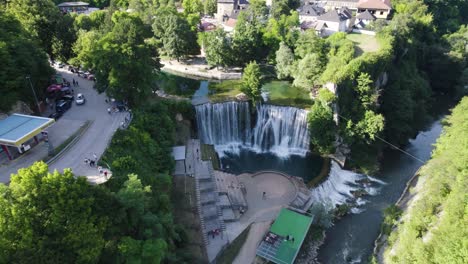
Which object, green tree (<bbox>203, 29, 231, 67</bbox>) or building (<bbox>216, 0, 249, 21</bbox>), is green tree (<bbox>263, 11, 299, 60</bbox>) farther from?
building (<bbox>216, 0, 249, 21</bbox>)

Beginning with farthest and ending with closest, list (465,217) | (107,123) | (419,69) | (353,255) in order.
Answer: (419,69) < (107,123) < (353,255) < (465,217)

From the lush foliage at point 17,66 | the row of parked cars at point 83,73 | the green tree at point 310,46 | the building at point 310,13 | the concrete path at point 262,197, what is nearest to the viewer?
the lush foliage at point 17,66

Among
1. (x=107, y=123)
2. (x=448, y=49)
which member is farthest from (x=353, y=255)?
(x=448, y=49)

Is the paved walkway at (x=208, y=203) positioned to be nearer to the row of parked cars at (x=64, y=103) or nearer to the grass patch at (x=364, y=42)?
the row of parked cars at (x=64, y=103)

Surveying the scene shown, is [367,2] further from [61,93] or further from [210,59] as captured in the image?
[61,93]

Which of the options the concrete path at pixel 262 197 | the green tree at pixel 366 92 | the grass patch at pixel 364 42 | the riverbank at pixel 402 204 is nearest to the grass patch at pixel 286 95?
the green tree at pixel 366 92

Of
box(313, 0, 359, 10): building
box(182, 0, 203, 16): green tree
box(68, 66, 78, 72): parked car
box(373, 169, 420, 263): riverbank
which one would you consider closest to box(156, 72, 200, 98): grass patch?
box(68, 66, 78, 72): parked car

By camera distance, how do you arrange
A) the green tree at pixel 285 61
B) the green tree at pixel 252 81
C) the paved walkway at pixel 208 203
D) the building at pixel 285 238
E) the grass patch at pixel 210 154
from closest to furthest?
the building at pixel 285 238 < the paved walkway at pixel 208 203 < the grass patch at pixel 210 154 < the green tree at pixel 252 81 < the green tree at pixel 285 61

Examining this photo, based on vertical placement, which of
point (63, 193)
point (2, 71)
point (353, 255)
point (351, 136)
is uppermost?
point (2, 71)
